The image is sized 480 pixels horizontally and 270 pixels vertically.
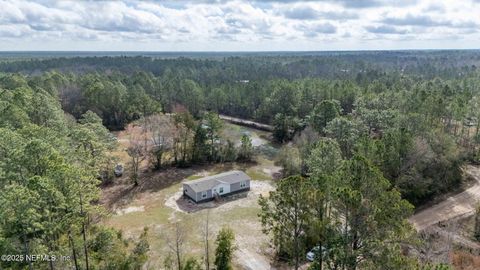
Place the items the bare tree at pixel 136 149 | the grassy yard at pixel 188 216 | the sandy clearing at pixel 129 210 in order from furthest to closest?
the bare tree at pixel 136 149 → the sandy clearing at pixel 129 210 → the grassy yard at pixel 188 216

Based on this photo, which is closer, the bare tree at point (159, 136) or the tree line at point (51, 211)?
the tree line at point (51, 211)

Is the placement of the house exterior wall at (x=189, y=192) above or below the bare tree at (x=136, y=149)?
below

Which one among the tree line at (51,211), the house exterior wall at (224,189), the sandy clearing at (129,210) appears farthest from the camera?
the house exterior wall at (224,189)

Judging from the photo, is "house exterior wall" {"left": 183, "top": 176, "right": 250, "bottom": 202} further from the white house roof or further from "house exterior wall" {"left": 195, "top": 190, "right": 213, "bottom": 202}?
the white house roof

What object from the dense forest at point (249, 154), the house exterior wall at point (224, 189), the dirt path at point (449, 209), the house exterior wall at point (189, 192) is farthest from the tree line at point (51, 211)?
the dirt path at point (449, 209)

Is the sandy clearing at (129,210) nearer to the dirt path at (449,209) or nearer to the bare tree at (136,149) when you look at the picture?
the bare tree at (136,149)

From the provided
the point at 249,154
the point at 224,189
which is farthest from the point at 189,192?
the point at 249,154

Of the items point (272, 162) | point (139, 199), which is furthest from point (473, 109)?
point (139, 199)

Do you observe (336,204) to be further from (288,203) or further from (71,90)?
(71,90)
